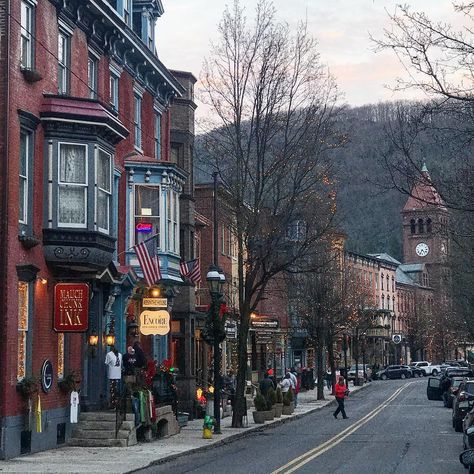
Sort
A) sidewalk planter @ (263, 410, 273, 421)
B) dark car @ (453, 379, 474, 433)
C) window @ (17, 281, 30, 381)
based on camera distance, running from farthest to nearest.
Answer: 1. sidewalk planter @ (263, 410, 273, 421)
2. dark car @ (453, 379, 474, 433)
3. window @ (17, 281, 30, 381)

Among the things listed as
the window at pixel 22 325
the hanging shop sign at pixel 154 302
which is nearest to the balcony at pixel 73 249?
the window at pixel 22 325

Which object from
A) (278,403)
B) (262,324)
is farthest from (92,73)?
(262,324)

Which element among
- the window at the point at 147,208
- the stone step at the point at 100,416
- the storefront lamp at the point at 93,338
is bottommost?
the stone step at the point at 100,416

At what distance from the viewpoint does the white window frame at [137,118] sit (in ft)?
114

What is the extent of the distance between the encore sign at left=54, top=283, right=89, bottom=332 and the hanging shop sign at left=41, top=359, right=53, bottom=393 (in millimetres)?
904

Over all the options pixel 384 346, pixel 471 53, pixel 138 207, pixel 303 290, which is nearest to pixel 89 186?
pixel 138 207

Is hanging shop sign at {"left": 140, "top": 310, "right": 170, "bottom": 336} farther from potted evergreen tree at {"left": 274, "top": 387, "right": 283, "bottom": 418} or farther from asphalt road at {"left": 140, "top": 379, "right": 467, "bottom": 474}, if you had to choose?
potted evergreen tree at {"left": 274, "top": 387, "right": 283, "bottom": 418}

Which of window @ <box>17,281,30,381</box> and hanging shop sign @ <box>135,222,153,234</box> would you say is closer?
window @ <box>17,281,30,381</box>

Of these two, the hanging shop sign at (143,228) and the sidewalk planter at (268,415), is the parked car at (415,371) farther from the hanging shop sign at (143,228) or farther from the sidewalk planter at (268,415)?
the hanging shop sign at (143,228)

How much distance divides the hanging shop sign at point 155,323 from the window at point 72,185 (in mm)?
6633

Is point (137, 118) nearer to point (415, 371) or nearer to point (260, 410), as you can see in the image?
point (260, 410)

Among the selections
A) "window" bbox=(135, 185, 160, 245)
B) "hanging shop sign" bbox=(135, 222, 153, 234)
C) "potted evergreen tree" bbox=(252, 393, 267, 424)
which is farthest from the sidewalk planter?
"hanging shop sign" bbox=(135, 222, 153, 234)

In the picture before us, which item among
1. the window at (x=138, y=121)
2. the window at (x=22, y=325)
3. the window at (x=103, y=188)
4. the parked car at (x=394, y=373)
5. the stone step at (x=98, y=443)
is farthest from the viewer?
the parked car at (x=394, y=373)

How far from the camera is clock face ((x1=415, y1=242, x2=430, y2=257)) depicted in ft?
493
